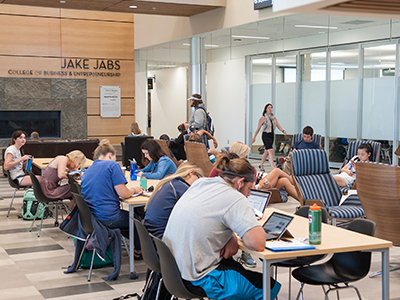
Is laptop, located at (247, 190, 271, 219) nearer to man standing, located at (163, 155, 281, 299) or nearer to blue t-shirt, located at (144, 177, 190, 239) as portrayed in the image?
blue t-shirt, located at (144, 177, 190, 239)

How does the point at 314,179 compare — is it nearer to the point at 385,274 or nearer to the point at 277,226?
the point at 277,226

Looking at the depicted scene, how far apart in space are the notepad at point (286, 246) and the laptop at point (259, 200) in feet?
2.66

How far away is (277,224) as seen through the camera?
3484mm

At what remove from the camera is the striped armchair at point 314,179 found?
249 inches

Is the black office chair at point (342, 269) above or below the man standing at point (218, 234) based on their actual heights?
below

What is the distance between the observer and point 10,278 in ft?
16.7

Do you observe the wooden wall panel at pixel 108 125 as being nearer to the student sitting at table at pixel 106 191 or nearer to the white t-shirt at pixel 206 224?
the student sitting at table at pixel 106 191

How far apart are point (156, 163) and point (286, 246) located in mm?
3898

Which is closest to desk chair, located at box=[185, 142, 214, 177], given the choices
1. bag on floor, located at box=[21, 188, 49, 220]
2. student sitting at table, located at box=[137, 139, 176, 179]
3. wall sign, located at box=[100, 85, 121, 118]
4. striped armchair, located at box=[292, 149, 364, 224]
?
student sitting at table, located at box=[137, 139, 176, 179]

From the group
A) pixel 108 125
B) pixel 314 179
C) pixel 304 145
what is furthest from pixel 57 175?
pixel 108 125

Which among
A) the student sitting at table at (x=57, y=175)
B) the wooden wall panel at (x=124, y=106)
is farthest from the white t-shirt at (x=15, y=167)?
the wooden wall panel at (x=124, y=106)

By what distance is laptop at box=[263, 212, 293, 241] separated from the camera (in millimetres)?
3312

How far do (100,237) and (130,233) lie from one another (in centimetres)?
29

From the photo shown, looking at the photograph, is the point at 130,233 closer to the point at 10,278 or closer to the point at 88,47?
the point at 10,278
